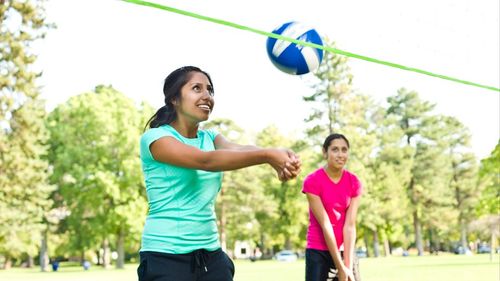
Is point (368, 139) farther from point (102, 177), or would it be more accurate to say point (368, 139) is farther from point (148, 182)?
point (148, 182)

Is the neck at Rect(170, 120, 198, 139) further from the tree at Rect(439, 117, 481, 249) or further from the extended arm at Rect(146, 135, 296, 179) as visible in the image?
the tree at Rect(439, 117, 481, 249)

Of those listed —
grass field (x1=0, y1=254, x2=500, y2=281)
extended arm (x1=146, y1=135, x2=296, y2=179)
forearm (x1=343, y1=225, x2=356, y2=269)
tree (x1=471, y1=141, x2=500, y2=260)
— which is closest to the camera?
extended arm (x1=146, y1=135, x2=296, y2=179)

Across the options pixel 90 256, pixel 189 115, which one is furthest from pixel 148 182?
pixel 90 256

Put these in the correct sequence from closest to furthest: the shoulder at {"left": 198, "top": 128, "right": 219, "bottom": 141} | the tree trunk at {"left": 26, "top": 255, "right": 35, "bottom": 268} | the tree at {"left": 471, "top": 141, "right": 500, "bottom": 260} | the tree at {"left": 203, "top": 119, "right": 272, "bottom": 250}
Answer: the shoulder at {"left": 198, "top": 128, "right": 219, "bottom": 141} → the tree at {"left": 471, "top": 141, "right": 500, "bottom": 260} → the tree at {"left": 203, "top": 119, "right": 272, "bottom": 250} → the tree trunk at {"left": 26, "top": 255, "right": 35, "bottom": 268}

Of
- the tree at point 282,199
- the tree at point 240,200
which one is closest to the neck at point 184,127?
the tree at point 240,200

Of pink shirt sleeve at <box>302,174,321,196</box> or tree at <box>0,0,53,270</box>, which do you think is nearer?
pink shirt sleeve at <box>302,174,321,196</box>

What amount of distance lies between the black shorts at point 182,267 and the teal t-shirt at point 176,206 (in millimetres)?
27

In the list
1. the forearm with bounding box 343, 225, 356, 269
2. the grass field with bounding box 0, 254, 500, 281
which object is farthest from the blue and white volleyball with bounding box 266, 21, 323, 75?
the grass field with bounding box 0, 254, 500, 281

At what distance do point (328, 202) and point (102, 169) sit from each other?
35.6m

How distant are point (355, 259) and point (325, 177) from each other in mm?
640

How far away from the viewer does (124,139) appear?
39.3m

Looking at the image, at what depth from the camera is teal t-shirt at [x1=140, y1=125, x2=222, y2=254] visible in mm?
3033

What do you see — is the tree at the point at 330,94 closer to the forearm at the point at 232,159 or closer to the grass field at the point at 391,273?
the grass field at the point at 391,273

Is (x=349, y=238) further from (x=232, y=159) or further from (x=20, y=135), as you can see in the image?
(x=20, y=135)
